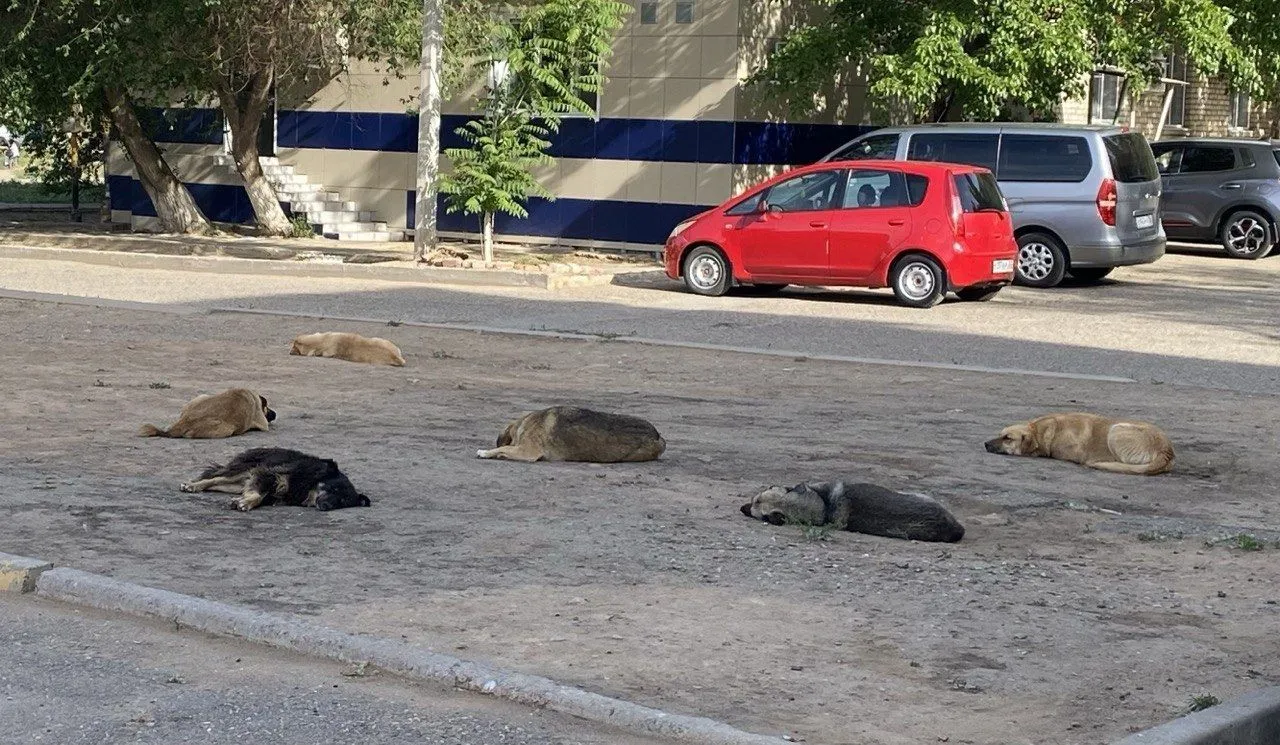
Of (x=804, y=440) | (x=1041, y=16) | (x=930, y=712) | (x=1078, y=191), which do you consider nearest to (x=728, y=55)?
(x=1041, y=16)

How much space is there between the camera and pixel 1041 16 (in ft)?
76.9

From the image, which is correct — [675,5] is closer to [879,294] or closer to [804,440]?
[879,294]

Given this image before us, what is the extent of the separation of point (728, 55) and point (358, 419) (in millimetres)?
14956

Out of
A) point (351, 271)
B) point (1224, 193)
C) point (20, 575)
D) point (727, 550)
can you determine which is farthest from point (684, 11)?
point (20, 575)

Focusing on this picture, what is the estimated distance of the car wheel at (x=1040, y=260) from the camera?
2156 centimetres

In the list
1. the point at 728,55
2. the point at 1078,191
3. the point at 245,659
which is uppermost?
the point at 728,55

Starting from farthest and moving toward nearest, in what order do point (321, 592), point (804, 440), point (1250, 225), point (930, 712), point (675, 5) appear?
point (1250, 225), point (675, 5), point (804, 440), point (321, 592), point (930, 712)

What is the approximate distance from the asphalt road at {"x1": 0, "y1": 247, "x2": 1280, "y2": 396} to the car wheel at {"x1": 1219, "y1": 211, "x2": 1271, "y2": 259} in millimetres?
4520

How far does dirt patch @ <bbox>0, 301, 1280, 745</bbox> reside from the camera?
568 centimetres

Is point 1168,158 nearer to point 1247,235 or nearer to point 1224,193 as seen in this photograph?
point 1224,193

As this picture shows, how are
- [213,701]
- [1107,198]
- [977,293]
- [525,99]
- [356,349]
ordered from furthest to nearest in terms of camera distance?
[525,99] < [1107,198] < [977,293] < [356,349] < [213,701]

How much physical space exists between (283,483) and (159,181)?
2109 centimetres

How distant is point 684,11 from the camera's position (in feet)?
82.1

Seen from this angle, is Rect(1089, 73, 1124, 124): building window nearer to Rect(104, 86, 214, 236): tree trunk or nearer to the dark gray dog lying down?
Rect(104, 86, 214, 236): tree trunk
